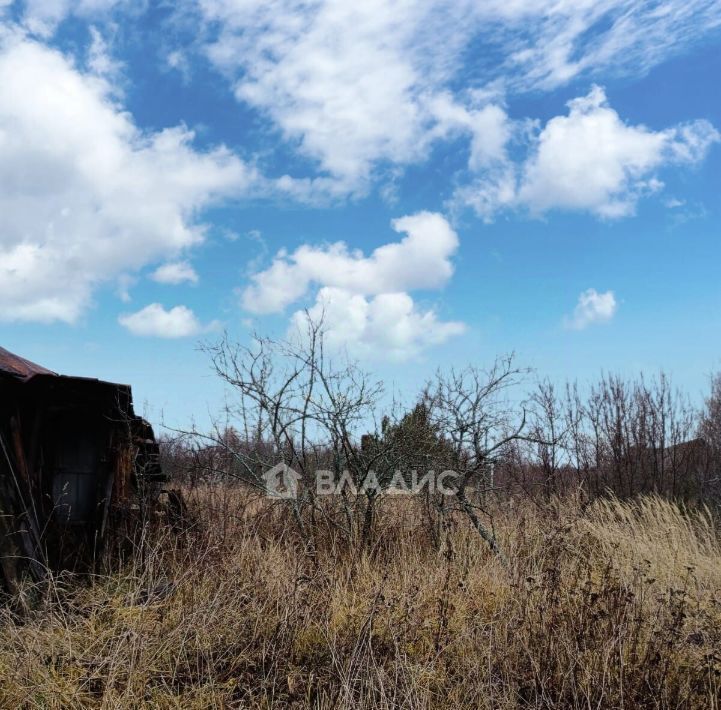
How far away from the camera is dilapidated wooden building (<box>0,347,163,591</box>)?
5.50 meters

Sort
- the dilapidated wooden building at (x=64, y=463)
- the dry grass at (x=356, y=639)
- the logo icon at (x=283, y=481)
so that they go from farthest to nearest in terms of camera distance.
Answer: the logo icon at (x=283, y=481)
the dilapidated wooden building at (x=64, y=463)
the dry grass at (x=356, y=639)

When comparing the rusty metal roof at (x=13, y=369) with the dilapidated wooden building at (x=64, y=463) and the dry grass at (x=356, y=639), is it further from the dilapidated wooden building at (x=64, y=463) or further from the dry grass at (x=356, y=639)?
the dry grass at (x=356, y=639)

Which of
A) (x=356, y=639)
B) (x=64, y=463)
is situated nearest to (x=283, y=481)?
(x=64, y=463)

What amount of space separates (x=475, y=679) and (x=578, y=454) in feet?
28.0

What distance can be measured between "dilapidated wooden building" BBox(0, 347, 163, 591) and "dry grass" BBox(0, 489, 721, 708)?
0.45 metres

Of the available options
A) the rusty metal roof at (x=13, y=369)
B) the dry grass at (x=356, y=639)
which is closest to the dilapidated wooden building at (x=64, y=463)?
the rusty metal roof at (x=13, y=369)

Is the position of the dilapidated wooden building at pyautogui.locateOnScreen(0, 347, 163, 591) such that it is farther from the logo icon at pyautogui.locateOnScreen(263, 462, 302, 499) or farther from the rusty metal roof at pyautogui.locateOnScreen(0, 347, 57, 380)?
the logo icon at pyautogui.locateOnScreen(263, 462, 302, 499)

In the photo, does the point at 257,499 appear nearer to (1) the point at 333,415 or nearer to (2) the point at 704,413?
(1) the point at 333,415

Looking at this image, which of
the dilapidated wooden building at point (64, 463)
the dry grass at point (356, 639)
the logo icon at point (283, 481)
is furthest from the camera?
the logo icon at point (283, 481)

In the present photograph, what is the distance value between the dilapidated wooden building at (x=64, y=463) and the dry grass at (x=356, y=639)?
449 millimetres

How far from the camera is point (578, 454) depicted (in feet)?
38.5

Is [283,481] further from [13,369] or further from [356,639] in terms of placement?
[356,639]

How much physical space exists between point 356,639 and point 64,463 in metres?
3.55

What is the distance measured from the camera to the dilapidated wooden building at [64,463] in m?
5.50
